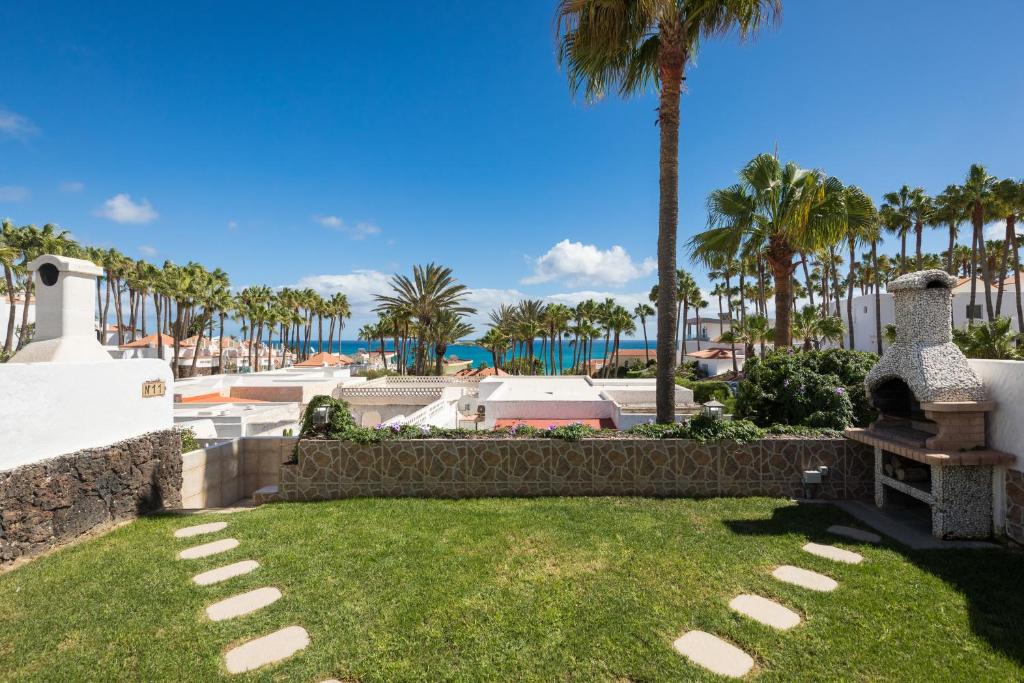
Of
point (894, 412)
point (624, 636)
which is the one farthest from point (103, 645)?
point (894, 412)

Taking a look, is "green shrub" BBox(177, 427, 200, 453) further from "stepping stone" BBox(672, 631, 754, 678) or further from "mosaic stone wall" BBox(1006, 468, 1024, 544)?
"mosaic stone wall" BBox(1006, 468, 1024, 544)

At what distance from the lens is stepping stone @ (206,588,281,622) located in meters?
4.54

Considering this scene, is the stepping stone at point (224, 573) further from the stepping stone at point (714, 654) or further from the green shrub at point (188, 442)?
the green shrub at point (188, 442)

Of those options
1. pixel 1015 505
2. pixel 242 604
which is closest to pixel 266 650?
pixel 242 604

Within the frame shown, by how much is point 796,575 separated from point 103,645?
Result: 6.96 m

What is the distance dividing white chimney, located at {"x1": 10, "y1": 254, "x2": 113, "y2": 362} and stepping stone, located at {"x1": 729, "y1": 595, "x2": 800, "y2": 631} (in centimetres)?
998

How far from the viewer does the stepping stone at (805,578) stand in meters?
4.88

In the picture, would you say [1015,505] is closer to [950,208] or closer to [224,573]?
[224,573]

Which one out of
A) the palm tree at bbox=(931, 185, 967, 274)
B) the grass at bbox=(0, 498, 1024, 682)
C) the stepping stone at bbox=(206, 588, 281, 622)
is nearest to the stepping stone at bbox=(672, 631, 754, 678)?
the grass at bbox=(0, 498, 1024, 682)

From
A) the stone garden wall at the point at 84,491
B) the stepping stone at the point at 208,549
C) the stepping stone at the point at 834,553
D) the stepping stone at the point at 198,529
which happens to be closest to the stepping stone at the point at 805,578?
the stepping stone at the point at 834,553

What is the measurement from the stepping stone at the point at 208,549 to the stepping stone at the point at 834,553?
25.1 feet

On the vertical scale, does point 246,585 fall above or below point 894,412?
below

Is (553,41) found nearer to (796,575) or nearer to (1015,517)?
(796,575)

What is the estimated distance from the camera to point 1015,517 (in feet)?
19.3
